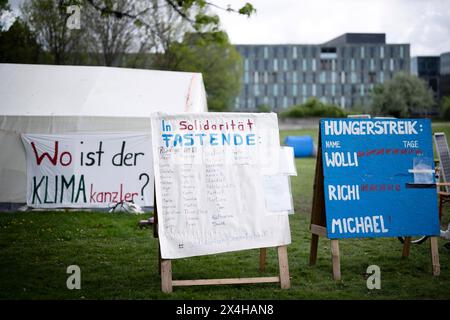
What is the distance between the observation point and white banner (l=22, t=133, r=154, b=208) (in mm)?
12555

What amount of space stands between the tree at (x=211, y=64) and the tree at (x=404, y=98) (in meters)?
19.1

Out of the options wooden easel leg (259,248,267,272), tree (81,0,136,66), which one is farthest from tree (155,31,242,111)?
wooden easel leg (259,248,267,272)

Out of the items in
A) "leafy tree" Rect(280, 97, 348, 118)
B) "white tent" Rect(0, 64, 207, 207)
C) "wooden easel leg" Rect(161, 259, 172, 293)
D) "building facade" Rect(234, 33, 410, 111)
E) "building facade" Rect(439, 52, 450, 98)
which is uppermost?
"building facade" Rect(234, 33, 410, 111)

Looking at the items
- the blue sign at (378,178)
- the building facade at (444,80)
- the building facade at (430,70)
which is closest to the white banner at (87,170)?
the blue sign at (378,178)

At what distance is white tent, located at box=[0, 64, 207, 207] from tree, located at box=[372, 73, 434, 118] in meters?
53.7

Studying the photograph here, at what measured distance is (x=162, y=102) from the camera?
14.2 m

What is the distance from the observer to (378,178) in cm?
693

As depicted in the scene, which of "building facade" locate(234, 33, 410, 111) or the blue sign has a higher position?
"building facade" locate(234, 33, 410, 111)

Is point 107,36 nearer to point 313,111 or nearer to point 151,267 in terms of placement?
point 151,267

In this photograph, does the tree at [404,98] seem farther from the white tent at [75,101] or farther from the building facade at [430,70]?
the white tent at [75,101]

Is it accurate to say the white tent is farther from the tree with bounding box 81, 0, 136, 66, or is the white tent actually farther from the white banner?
the tree with bounding box 81, 0, 136, 66

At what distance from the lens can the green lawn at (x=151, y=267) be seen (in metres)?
5.98

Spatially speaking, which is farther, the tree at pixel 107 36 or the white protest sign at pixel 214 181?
the tree at pixel 107 36
